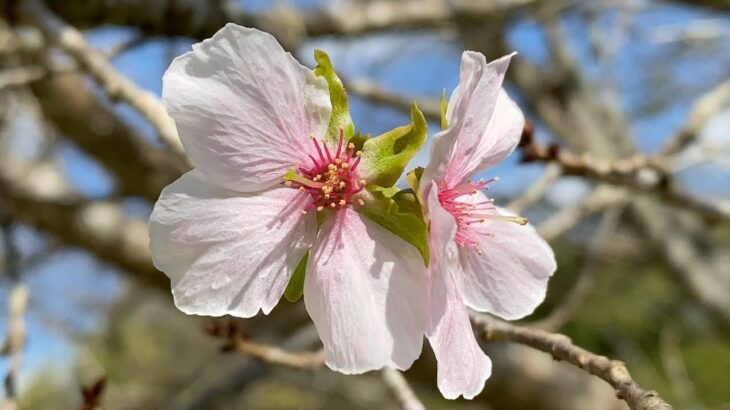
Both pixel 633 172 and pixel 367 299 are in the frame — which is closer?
pixel 367 299

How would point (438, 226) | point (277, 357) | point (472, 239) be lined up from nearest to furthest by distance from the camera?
point (438, 226)
point (472, 239)
point (277, 357)

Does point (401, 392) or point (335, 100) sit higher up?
point (335, 100)

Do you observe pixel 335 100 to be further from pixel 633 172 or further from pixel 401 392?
pixel 633 172

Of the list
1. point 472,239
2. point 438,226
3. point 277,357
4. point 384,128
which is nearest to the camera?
point 438,226

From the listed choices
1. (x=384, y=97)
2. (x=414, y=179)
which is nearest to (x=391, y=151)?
(x=414, y=179)

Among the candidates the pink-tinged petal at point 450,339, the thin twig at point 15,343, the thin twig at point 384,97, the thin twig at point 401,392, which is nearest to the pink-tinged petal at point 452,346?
the pink-tinged petal at point 450,339

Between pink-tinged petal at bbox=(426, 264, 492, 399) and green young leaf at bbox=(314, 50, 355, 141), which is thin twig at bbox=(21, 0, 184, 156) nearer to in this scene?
green young leaf at bbox=(314, 50, 355, 141)

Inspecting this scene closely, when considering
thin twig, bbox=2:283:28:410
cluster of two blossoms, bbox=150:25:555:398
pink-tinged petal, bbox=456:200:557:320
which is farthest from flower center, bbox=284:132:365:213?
thin twig, bbox=2:283:28:410

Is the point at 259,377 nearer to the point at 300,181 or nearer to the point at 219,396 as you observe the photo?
the point at 219,396
